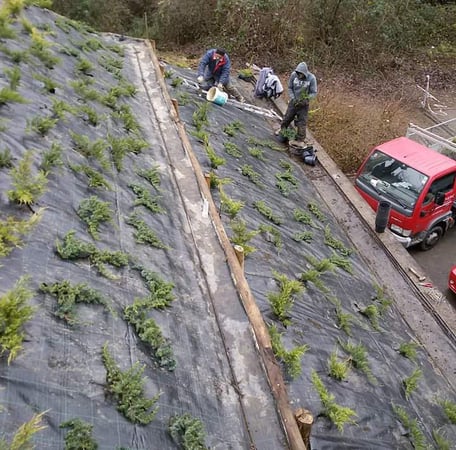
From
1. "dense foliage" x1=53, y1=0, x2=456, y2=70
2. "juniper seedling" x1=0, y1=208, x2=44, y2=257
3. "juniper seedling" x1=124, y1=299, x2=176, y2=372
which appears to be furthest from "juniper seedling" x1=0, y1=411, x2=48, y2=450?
"dense foliage" x1=53, y1=0, x2=456, y2=70

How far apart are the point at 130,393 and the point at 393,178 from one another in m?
8.18

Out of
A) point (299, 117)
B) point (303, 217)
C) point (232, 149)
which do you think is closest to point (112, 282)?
point (303, 217)

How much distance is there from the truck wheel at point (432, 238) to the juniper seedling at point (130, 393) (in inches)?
337

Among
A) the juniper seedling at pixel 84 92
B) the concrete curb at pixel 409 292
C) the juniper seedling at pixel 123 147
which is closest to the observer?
the juniper seedling at pixel 123 147

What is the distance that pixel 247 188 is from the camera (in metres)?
6.88

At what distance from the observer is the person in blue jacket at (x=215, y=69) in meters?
9.46

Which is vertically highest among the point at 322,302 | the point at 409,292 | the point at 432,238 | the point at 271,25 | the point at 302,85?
the point at 302,85

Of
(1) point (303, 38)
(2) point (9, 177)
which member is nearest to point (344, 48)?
(1) point (303, 38)

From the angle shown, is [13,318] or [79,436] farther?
[13,318]

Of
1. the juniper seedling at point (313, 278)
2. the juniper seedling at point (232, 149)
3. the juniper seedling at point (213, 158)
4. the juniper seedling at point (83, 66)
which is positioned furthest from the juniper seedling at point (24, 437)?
the juniper seedling at point (83, 66)

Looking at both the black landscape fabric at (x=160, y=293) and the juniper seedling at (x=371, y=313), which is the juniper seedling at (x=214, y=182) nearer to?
the black landscape fabric at (x=160, y=293)

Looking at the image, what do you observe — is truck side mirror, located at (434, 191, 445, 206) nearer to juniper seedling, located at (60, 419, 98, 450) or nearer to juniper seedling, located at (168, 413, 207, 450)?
juniper seedling, located at (168, 413, 207, 450)

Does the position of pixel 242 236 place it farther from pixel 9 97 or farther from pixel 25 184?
pixel 9 97

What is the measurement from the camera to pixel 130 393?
2.95 meters
